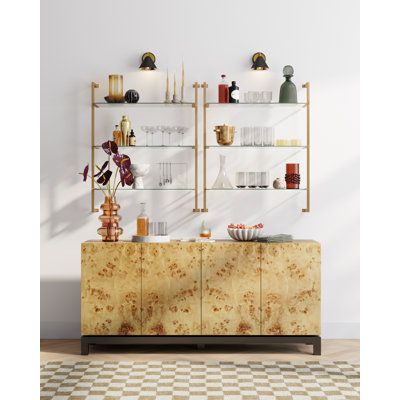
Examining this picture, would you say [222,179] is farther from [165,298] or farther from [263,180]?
[165,298]

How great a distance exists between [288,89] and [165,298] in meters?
2.02

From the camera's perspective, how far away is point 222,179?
5.27 m

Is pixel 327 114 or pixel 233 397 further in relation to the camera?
pixel 327 114

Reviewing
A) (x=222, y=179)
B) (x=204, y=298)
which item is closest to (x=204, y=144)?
(x=222, y=179)

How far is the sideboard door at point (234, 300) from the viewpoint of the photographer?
4.83 metres

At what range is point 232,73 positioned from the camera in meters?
5.43

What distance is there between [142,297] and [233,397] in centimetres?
132

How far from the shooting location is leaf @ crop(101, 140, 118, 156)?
4.98 metres

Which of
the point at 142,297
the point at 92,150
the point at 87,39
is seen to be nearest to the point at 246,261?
the point at 142,297

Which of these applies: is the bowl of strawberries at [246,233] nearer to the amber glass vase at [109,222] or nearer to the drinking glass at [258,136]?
the drinking glass at [258,136]

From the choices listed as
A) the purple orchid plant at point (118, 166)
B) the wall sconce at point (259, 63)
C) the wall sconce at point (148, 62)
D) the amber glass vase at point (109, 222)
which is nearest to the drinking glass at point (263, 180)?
the wall sconce at point (259, 63)

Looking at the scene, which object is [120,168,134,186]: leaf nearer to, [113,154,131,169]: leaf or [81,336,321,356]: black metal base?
[113,154,131,169]: leaf
